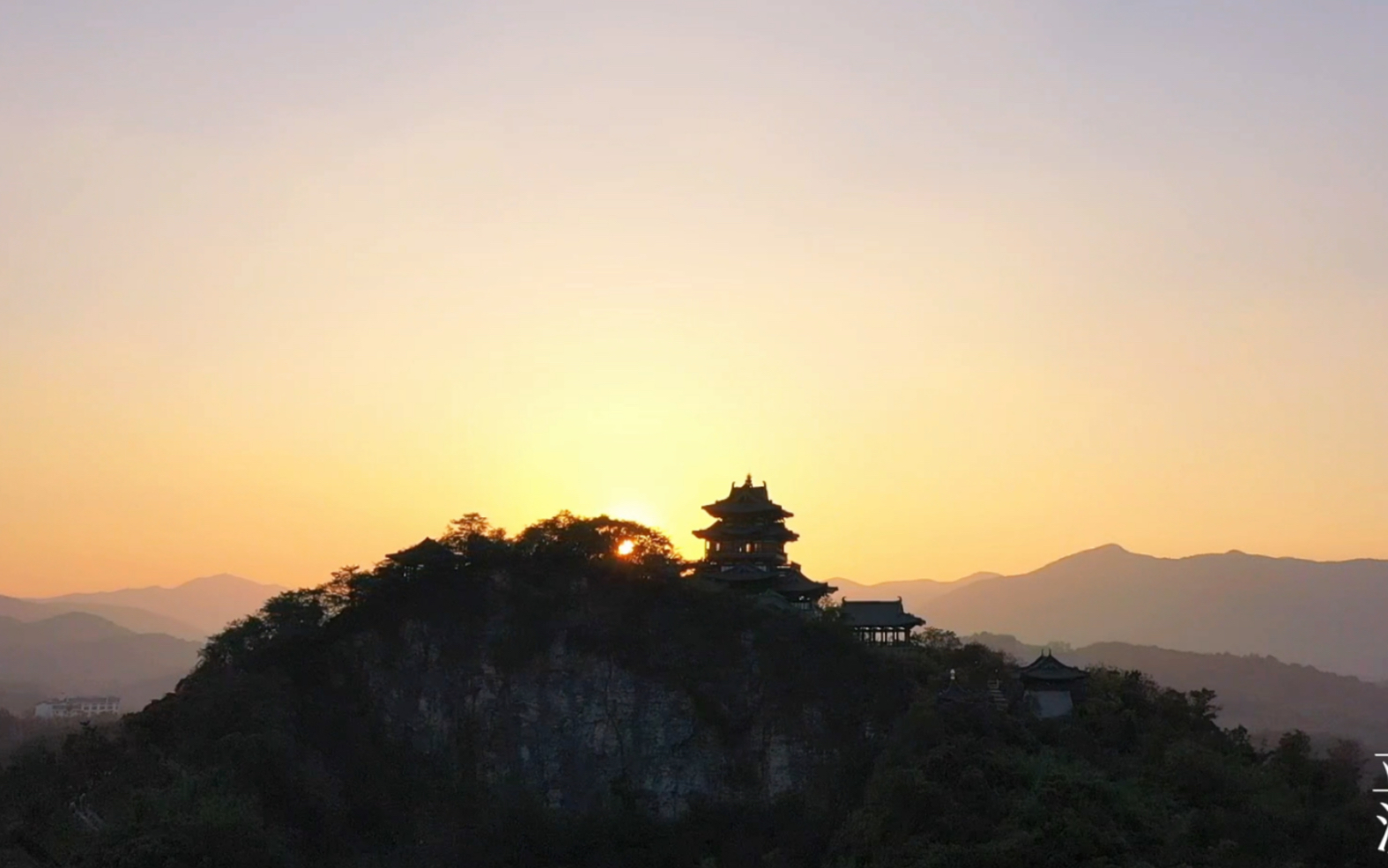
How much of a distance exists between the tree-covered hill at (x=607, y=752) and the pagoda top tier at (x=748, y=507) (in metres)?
3.50

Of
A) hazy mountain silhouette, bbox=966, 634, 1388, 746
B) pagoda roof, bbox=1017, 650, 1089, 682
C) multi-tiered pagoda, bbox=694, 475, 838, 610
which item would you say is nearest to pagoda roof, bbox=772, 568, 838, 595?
multi-tiered pagoda, bbox=694, 475, 838, 610

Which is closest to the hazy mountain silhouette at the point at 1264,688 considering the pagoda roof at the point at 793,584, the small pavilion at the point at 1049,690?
the pagoda roof at the point at 793,584

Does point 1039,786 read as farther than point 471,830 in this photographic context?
No

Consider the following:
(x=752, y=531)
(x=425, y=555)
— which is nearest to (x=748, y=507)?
(x=752, y=531)

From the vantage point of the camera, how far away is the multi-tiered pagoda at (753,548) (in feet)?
211

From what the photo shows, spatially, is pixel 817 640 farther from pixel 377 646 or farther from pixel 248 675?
pixel 248 675

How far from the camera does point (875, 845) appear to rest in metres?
49.4

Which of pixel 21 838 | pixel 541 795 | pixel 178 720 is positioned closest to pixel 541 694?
pixel 541 795

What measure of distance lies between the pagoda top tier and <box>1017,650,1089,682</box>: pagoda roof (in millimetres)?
14655

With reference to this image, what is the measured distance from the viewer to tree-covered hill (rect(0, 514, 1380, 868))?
48.3 metres

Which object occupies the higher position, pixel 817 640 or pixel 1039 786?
pixel 817 640

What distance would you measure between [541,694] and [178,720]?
14665 millimetres

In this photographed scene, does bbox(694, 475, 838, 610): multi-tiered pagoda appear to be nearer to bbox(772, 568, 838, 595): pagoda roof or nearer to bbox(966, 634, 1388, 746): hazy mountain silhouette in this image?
bbox(772, 568, 838, 595): pagoda roof

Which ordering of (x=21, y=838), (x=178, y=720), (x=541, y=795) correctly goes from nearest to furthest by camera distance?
1. (x=21, y=838)
2. (x=178, y=720)
3. (x=541, y=795)
